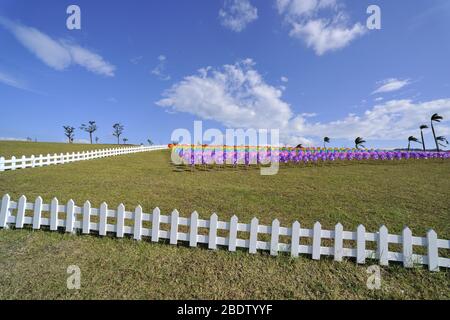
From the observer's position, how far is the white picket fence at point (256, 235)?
12.4ft

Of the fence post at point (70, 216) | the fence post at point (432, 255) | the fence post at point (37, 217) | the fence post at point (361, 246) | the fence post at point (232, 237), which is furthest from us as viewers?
the fence post at point (37, 217)

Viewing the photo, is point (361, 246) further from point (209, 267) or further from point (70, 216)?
point (70, 216)

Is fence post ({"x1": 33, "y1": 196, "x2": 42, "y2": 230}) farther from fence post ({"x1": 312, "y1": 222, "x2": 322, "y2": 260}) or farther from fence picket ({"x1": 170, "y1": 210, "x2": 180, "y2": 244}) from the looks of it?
fence post ({"x1": 312, "y1": 222, "x2": 322, "y2": 260})

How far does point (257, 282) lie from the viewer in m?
3.41

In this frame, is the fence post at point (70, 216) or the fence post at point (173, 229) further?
the fence post at point (70, 216)

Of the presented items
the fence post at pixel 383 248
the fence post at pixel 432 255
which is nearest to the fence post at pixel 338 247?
the fence post at pixel 383 248

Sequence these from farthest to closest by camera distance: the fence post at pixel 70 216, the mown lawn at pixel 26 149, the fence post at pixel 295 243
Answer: the mown lawn at pixel 26 149
the fence post at pixel 70 216
the fence post at pixel 295 243

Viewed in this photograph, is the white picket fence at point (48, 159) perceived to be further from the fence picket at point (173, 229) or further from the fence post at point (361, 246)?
the fence post at point (361, 246)

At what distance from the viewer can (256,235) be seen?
4.15 m

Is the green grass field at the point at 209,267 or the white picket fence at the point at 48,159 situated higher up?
the white picket fence at the point at 48,159

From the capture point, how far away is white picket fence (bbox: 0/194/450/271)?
379 cm

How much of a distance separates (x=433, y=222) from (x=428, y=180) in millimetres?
8266
